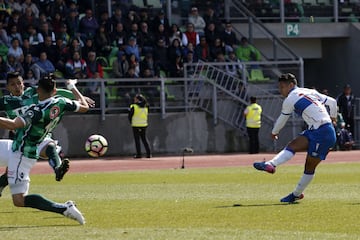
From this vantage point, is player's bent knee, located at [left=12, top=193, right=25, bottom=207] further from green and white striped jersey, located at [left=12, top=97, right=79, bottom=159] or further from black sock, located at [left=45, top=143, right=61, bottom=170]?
black sock, located at [left=45, top=143, right=61, bottom=170]

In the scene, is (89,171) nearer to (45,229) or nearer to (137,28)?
(137,28)

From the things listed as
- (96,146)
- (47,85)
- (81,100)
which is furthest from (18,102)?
(96,146)

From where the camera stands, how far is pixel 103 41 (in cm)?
3456

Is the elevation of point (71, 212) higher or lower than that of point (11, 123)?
lower

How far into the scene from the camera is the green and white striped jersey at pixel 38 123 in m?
12.7

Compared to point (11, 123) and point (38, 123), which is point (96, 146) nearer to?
point (38, 123)

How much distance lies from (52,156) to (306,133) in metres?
3.99

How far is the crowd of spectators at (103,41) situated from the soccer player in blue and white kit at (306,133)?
16.9 m

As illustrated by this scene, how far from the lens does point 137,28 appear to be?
35594 mm

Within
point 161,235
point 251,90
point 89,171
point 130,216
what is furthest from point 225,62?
point 161,235

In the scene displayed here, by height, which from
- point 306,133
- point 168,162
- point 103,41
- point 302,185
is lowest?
point 168,162

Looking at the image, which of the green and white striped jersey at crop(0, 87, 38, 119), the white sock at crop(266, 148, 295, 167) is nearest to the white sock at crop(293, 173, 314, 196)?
the white sock at crop(266, 148, 295, 167)

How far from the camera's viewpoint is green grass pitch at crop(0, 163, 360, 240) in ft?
38.7

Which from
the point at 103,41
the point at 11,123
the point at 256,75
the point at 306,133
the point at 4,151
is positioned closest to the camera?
the point at 11,123
